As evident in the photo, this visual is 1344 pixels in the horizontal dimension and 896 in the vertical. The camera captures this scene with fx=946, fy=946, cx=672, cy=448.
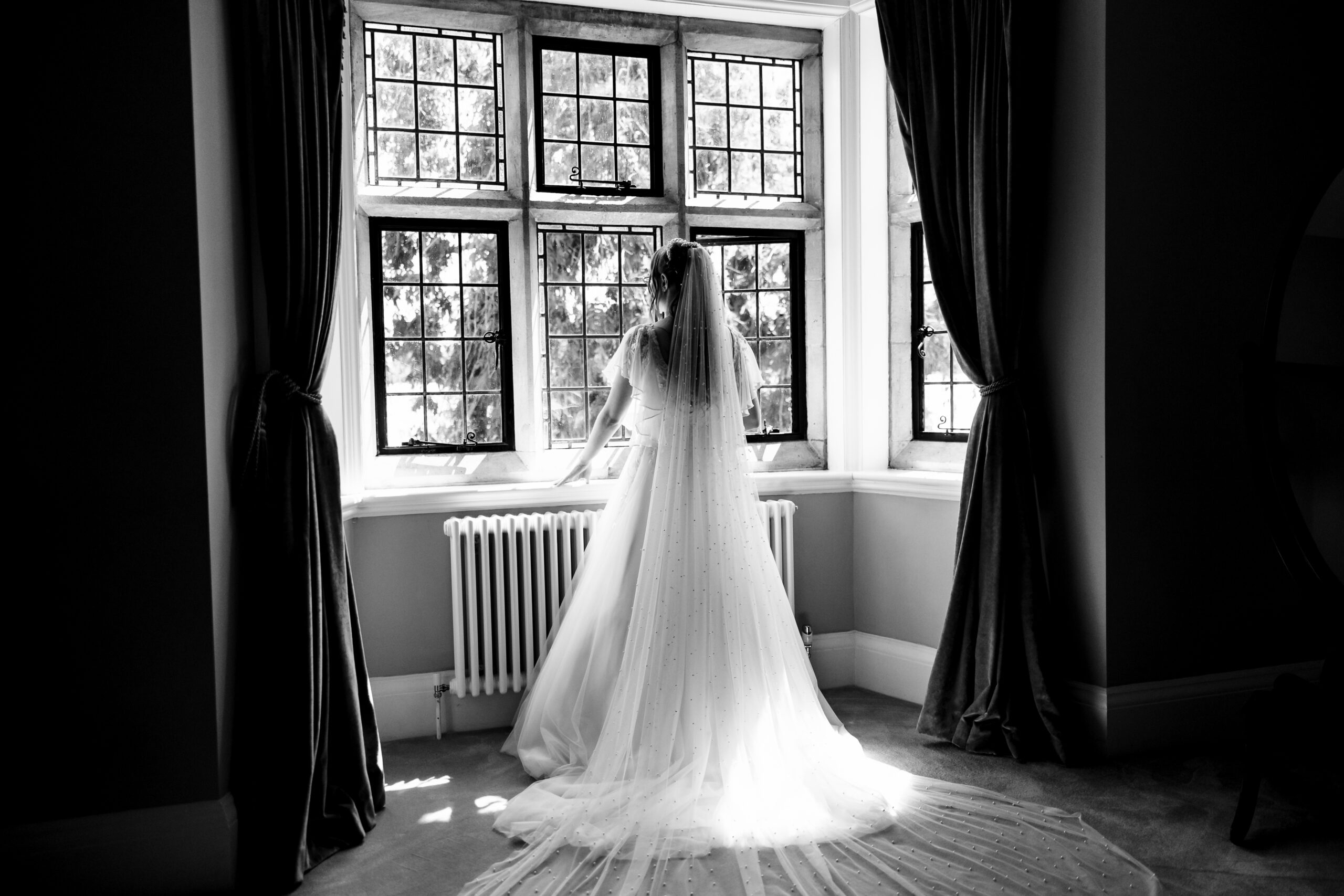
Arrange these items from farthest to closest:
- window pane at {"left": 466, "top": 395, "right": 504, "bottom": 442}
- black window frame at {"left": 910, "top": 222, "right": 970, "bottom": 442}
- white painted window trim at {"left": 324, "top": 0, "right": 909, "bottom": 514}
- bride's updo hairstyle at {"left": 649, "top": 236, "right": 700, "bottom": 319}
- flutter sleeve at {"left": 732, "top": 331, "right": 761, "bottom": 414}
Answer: black window frame at {"left": 910, "top": 222, "right": 970, "bottom": 442} < window pane at {"left": 466, "top": 395, "right": 504, "bottom": 442} < white painted window trim at {"left": 324, "top": 0, "right": 909, "bottom": 514} < flutter sleeve at {"left": 732, "top": 331, "right": 761, "bottom": 414} < bride's updo hairstyle at {"left": 649, "top": 236, "right": 700, "bottom": 319}

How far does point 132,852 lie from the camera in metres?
2.49

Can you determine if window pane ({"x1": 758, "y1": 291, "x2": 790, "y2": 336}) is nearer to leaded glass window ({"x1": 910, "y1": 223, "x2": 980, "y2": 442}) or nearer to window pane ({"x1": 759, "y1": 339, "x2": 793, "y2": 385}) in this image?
window pane ({"x1": 759, "y1": 339, "x2": 793, "y2": 385})

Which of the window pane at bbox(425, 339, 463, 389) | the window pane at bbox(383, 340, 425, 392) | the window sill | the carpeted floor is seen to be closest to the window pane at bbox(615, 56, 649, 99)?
the window pane at bbox(425, 339, 463, 389)

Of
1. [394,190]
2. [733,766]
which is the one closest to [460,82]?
[394,190]

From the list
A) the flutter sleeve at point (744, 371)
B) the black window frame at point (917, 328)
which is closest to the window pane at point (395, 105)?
the flutter sleeve at point (744, 371)

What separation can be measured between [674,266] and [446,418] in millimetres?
1306

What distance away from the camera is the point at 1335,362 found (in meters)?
3.08

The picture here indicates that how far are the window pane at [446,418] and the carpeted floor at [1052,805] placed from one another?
1239mm

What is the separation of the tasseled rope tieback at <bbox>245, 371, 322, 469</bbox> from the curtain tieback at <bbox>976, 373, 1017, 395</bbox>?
239 cm

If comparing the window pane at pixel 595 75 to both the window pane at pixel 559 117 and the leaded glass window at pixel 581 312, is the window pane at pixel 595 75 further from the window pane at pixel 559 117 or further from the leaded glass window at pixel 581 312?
the leaded glass window at pixel 581 312

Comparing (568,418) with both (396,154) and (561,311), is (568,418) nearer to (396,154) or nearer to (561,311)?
(561,311)

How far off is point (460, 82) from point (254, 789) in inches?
114

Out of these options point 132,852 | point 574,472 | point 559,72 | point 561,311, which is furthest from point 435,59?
point 132,852

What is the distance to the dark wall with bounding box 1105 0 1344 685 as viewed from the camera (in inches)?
131
